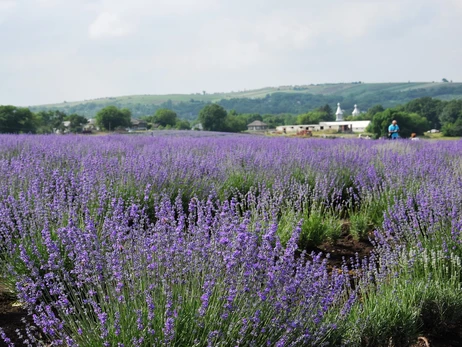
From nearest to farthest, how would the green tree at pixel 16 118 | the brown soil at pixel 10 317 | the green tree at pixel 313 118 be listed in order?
the brown soil at pixel 10 317
the green tree at pixel 16 118
the green tree at pixel 313 118

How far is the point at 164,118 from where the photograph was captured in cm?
11144

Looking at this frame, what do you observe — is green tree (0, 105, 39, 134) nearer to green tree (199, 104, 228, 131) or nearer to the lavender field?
green tree (199, 104, 228, 131)

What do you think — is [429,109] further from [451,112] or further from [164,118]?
[164,118]

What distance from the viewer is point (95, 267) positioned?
6.83 feet

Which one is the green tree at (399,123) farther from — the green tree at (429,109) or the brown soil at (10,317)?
the brown soil at (10,317)

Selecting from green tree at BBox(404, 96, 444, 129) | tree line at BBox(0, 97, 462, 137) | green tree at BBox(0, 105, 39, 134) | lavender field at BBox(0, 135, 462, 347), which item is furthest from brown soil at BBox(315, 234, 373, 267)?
green tree at BBox(404, 96, 444, 129)

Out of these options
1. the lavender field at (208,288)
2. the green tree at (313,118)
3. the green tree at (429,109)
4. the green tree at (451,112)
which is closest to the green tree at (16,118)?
the lavender field at (208,288)

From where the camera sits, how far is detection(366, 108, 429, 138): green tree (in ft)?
259

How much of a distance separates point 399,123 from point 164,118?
2137 inches

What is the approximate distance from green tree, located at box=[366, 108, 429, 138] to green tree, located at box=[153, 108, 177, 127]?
152ft

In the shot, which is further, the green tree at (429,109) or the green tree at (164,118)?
the green tree at (164,118)

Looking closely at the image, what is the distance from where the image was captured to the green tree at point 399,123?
7906 centimetres

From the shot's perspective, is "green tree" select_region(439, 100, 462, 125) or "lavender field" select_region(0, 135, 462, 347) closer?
"lavender field" select_region(0, 135, 462, 347)

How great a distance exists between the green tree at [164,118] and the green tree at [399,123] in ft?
152
